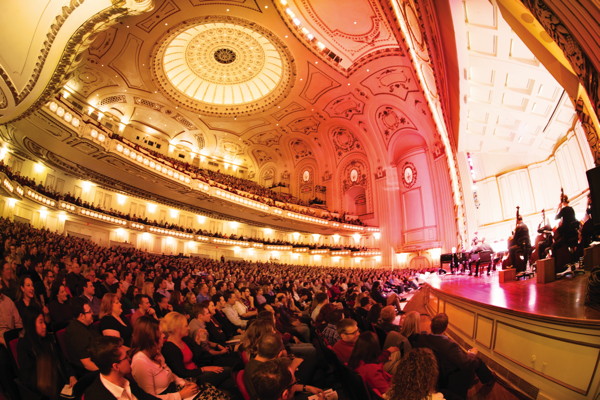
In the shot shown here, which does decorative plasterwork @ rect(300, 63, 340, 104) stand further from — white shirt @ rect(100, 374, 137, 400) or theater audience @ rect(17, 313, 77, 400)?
white shirt @ rect(100, 374, 137, 400)

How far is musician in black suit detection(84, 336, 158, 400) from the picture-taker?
170cm

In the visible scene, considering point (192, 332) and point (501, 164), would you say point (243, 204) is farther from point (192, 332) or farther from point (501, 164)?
point (192, 332)

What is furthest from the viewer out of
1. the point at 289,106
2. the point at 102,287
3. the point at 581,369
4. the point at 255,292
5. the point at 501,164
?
the point at 289,106

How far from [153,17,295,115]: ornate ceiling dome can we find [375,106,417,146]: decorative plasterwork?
7305 mm

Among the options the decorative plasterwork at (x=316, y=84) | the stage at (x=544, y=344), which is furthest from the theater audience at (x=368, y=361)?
the decorative plasterwork at (x=316, y=84)

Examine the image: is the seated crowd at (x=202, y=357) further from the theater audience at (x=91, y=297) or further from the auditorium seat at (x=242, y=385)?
the theater audience at (x=91, y=297)

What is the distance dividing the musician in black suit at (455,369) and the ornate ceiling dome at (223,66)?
18.9 meters

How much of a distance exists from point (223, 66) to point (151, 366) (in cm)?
2321

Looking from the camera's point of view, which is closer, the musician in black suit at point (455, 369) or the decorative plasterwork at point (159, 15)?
the musician in black suit at point (455, 369)

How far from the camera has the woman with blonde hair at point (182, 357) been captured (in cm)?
262

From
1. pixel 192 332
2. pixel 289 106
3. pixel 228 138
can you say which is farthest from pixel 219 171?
pixel 192 332

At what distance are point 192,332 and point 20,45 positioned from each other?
7271 millimetres

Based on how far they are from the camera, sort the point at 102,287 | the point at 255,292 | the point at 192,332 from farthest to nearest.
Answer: the point at 255,292, the point at 102,287, the point at 192,332

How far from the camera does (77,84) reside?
19.0 meters
